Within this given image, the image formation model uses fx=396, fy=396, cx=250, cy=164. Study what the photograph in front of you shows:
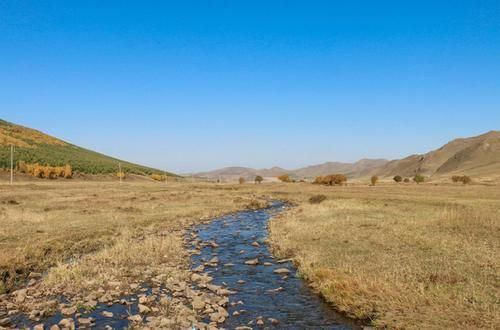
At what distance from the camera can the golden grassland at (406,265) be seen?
40.3ft

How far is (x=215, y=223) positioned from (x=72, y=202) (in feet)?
68.9

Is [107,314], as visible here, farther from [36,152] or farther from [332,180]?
[36,152]

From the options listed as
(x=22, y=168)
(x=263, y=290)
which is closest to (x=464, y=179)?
(x=263, y=290)

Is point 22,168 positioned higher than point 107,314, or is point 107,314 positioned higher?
point 22,168

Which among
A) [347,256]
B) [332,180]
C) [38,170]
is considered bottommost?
[347,256]

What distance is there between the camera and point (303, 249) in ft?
78.1

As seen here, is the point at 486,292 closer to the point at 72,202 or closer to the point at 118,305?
the point at 118,305

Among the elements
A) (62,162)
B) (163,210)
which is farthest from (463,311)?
(62,162)

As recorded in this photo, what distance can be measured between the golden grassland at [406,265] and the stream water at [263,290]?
733 millimetres

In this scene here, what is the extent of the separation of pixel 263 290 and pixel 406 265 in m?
6.46

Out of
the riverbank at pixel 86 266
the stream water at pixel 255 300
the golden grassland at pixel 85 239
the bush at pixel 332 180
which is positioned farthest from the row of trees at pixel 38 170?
the stream water at pixel 255 300

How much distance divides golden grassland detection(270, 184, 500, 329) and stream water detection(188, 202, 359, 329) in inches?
28.9

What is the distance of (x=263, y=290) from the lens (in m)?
17.4

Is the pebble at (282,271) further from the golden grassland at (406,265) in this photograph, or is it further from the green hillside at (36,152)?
the green hillside at (36,152)
